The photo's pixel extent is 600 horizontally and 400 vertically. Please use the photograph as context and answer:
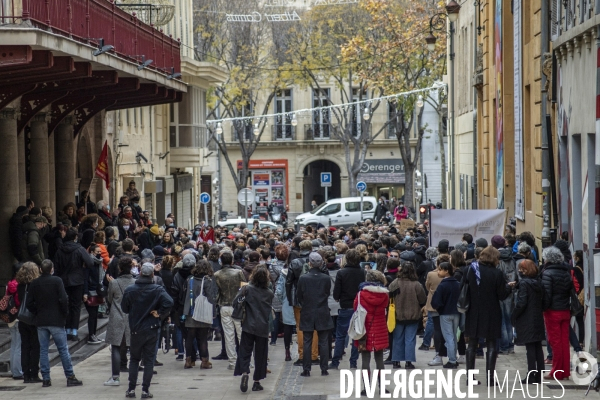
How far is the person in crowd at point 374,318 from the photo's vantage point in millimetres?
13633

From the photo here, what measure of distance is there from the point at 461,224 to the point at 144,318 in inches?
333

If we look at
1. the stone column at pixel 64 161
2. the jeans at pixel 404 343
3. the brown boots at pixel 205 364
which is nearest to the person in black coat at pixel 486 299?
the jeans at pixel 404 343

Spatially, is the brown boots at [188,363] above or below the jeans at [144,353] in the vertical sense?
below

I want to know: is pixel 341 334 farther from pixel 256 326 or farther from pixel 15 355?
pixel 15 355

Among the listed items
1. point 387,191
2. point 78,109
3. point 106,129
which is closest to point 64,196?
point 78,109

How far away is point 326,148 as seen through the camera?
6862cm

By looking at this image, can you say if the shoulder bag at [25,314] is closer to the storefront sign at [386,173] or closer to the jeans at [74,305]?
the jeans at [74,305]

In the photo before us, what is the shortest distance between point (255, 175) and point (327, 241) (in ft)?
146

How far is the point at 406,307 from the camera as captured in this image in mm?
14766

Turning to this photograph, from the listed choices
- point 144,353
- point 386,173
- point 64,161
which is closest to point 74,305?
point 144,353

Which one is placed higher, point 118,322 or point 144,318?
point 144,318

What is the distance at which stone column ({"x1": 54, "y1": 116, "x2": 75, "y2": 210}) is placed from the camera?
87.6 ft

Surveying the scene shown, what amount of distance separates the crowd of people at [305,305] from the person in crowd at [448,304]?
0.01 m

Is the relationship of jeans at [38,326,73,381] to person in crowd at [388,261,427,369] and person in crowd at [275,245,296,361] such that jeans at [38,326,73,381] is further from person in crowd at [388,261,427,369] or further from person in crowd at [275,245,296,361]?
person in crowd at [388,261,427,369]
